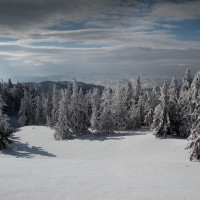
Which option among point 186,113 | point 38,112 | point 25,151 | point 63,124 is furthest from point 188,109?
point 38,112

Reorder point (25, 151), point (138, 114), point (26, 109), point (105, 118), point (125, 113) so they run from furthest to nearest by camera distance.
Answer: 1. point (26, 109)
2. point (138, 114)
3. point (125, 113)
4. point (105, 118)
5. point (25, 151)

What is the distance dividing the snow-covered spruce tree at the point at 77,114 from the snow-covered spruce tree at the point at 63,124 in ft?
4.91

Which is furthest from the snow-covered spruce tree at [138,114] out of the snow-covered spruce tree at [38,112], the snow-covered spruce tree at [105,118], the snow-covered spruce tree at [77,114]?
the snow-covered spruce tree at [38,112]

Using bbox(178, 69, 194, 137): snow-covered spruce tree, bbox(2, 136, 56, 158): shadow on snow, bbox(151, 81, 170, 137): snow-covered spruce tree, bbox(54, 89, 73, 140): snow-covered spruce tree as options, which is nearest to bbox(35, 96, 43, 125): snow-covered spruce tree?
bbox(54, 89, 73, 140): snow-covered spruce tree

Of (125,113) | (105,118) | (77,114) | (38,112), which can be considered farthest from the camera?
(38,112)

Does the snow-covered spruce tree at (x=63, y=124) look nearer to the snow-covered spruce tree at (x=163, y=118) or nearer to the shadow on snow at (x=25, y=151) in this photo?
the shadow on snow at (x=25, y=151)

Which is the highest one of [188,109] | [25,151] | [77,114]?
[188,109]

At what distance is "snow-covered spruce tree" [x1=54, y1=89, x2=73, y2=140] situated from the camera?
41781 mm

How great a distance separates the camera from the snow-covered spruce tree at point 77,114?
4372 cm

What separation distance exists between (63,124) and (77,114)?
3951 millimetres

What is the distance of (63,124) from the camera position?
1660 inches

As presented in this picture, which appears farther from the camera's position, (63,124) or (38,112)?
(38,112)

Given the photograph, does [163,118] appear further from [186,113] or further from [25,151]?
[25,151]

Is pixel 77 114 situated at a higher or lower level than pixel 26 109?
higher
